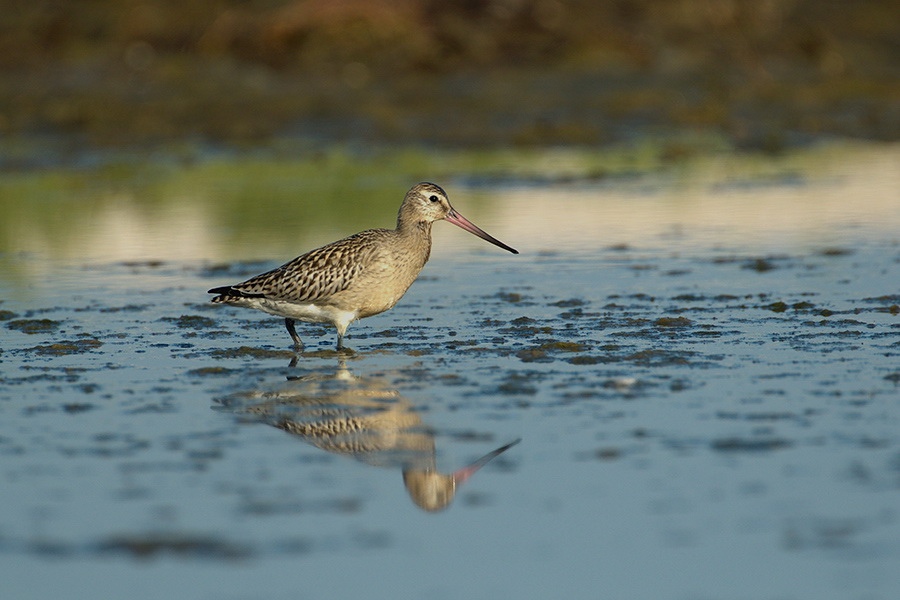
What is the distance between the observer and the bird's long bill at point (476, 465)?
23.6 ft

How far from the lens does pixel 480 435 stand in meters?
7.91

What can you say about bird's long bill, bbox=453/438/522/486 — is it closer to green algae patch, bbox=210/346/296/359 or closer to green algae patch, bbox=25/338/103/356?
green algae patch, bbox=210/346/296/359

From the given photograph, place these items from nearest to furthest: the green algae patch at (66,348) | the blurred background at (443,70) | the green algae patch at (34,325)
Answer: the green algae patch at (66,348)
the green algae patch at (34,325)
the blurred background at (443,70)

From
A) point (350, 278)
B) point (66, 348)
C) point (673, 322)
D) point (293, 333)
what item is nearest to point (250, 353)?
point (293, 333)

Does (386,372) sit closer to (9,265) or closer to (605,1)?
(9,265)

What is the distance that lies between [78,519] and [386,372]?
10.5 ft

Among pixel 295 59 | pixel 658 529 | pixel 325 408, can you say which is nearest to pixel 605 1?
pixel 295 59

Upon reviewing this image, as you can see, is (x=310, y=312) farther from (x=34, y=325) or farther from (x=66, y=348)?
(x=34, y=325)

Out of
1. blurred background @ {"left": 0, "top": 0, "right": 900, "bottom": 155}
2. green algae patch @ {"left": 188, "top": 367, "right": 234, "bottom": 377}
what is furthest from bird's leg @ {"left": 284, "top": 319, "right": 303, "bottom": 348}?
blurred background @ {"left": 0, "top": 0, "right": 900, "bottom": 155}

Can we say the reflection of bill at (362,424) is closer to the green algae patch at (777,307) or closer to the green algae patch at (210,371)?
the green algae patch at (210,371)

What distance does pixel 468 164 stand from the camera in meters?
22.0

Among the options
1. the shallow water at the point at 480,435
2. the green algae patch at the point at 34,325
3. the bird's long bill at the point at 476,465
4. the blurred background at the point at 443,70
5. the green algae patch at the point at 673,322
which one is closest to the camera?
the shallow water at the point at 480,435

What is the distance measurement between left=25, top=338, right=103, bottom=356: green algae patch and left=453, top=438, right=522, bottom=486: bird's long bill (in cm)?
399

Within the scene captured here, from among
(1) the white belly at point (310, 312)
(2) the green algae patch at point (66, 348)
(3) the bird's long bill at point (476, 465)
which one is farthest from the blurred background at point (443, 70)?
(3) the bird's long bill at point (476, 465)
